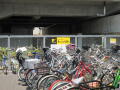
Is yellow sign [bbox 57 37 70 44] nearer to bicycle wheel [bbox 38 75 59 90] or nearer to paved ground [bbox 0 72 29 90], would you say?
Answer: paved ground [bbox 0 72 29 90]

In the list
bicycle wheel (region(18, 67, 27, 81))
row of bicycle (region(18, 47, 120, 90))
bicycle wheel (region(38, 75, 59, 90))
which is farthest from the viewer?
bicycle wheel (region(18, 67, 27, 81))

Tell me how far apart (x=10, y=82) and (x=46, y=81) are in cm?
260

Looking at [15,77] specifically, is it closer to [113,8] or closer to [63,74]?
[63,74]

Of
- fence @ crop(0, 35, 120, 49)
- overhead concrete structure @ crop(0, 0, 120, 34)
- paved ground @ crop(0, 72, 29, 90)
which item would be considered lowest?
paved ground @ crop(0, 72, 29, 90)

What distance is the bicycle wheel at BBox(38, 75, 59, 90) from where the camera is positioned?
5.15 metres

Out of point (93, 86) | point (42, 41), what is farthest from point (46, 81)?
point (42, 41)

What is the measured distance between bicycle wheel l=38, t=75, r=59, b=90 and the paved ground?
1453mm

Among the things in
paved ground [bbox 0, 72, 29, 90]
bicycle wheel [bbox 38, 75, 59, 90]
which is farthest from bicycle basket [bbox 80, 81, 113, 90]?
paved ground [bbox 0, 72, 29, 90]

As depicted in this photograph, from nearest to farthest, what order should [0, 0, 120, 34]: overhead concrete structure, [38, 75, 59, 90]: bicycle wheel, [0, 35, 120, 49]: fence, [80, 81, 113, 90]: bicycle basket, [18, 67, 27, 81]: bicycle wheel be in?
[80, 81, 113, 90]: bicycle basket
[38, 75, 59, 90]: bicycle wheel
[18, 67, 27, 81]: bicycle wheel
[0, 35, 120, 49]: fence
[0, 0, 120, 34]: overhead concrete structure

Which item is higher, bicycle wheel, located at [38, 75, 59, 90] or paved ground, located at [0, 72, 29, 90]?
bicycle wheel, located at [38, 75, 59, 90]

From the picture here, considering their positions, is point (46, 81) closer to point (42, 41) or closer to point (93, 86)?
point (93, 86)

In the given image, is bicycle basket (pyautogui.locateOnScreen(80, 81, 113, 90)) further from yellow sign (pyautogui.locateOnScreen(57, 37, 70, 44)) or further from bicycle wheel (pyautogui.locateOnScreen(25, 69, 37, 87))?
yellow sign (pyautogui.locateOnScreen(57, 37, 70, 44))

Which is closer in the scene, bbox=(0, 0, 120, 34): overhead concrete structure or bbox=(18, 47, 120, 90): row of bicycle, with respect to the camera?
bbox=(18, 47, 120, 90): row of bicycle

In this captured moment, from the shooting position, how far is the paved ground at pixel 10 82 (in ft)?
21.6
